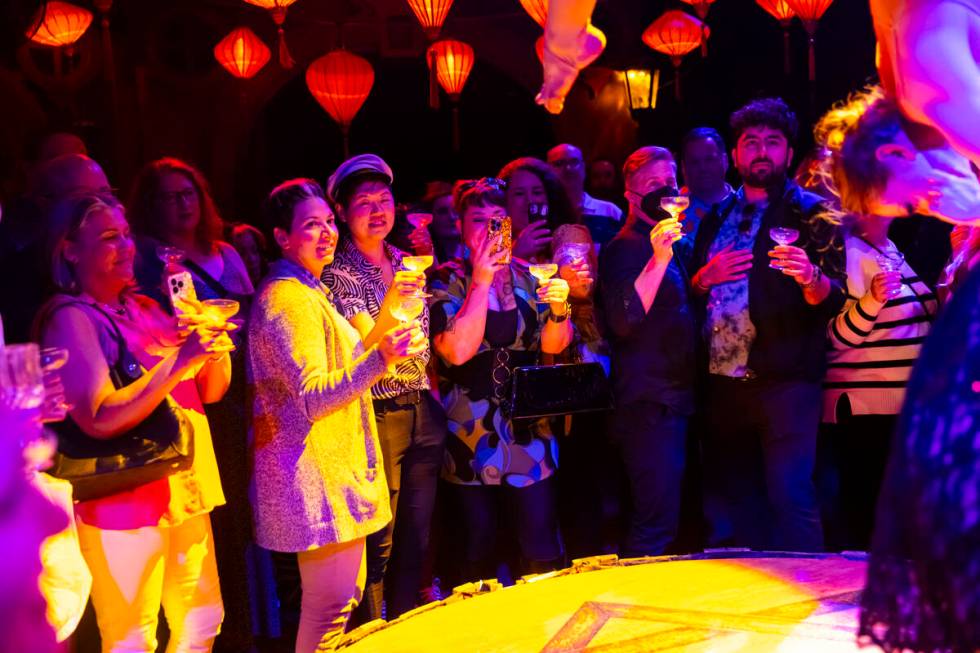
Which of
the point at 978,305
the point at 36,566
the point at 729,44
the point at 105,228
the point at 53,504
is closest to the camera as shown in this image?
the point at 978,305

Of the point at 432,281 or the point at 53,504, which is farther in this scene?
the point at 432,281

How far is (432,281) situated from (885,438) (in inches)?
71.3

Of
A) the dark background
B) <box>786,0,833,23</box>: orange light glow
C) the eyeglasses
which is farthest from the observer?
the dark background

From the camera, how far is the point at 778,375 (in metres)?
3.57

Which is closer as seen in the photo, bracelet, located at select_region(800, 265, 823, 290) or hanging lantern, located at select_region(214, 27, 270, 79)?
bracelet, located at select_region(800, 265, 823, 290)

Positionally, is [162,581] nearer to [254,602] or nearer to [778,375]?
[254,602]

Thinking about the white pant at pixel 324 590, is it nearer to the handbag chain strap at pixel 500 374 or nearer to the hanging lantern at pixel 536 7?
the handbag chain strap at pixel 500 374

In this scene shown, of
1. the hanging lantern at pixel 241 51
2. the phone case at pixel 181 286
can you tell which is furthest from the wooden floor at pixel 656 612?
Result: the hanging lantern at pixel 241 51

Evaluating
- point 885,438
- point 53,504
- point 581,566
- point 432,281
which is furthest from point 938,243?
point 53,504

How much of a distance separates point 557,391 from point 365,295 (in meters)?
0.76

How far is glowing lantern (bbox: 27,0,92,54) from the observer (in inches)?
286

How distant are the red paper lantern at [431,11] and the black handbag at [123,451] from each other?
513 centimetres

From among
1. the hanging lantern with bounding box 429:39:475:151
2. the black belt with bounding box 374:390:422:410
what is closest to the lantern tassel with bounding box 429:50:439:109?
the hanging lantern with bounding box 429:39:475:151

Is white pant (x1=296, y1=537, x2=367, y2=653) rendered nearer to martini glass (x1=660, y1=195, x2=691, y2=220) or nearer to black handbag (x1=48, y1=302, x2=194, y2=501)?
black handbag (x1=48, y1=302, x2=194, y2=501)
